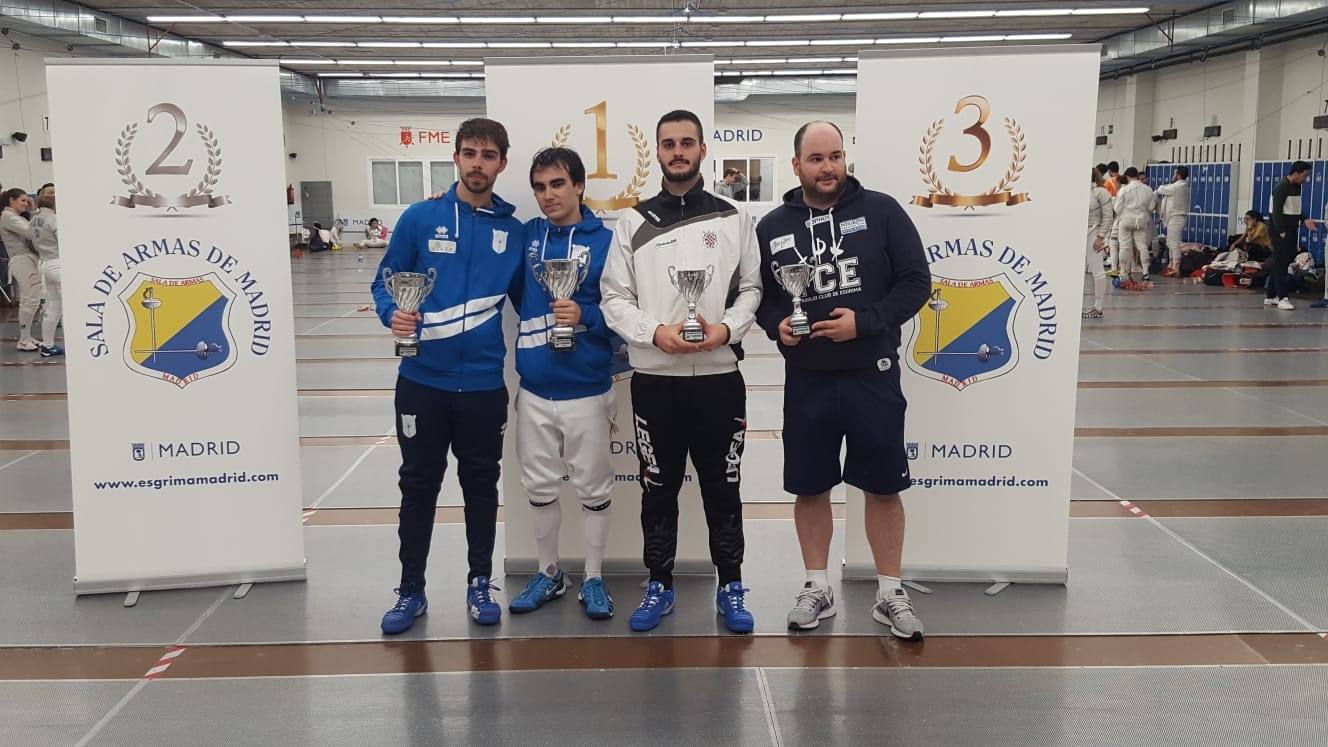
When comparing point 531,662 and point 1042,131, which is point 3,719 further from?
point 1042,131

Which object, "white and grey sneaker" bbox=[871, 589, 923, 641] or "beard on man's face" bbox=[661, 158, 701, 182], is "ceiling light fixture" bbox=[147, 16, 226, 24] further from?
"white and grey sneaker" bbox=[871, 589, 923, 641]

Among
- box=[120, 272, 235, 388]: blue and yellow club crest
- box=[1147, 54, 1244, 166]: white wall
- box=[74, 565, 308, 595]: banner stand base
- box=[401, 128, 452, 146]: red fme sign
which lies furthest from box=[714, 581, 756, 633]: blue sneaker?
box=[401, 128, 452, 146]: red fme sign

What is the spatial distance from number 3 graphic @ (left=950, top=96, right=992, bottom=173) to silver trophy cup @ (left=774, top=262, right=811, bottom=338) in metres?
0.89

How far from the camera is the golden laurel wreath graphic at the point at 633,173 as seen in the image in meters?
4.32

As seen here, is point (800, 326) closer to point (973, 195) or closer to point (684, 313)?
point (684, 313)

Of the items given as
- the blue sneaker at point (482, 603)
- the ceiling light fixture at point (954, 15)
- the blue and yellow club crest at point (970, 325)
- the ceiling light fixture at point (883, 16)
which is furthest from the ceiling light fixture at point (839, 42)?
the blue sneaker at point (482, 603)

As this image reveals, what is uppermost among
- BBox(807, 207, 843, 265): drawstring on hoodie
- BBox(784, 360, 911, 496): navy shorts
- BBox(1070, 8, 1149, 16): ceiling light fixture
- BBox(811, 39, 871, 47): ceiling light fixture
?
BBox(811, 39, 871, 47): ceiling light fixture

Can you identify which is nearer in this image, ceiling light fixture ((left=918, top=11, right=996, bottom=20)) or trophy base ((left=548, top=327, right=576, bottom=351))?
trophy base ((left=548, top=327, right=576, bottom=351))

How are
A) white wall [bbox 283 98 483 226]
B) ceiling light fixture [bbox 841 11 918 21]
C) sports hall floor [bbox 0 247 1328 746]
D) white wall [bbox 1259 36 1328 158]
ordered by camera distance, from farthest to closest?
1. white wall [bbox 283 98 483 226]
2. ceiling light fixture [bbox 841 11 918 21]
3. white wall [bbox 1259 36 1328 158]
4. sports hall floor [bbox 0 247 1328 746]

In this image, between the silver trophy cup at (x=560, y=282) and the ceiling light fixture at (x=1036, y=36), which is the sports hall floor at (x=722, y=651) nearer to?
the silver trophy cup at (x=560, y=282)

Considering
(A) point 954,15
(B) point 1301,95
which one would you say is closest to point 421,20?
(A) point 954,15

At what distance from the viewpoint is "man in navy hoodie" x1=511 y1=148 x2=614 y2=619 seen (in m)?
3.92

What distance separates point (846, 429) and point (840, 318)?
0.41 meters

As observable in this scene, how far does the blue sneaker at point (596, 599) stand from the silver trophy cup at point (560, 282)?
93cm
